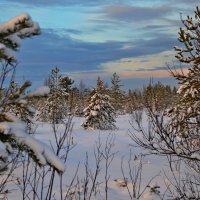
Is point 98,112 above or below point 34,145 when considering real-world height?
below

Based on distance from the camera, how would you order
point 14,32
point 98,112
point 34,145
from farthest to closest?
point 98,112, point 14,32, point 34,145

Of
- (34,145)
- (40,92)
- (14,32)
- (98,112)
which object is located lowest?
(98,112)

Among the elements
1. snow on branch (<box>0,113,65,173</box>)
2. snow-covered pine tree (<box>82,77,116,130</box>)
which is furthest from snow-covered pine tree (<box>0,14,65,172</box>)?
snow-covered pine tree (<box>82,77,116,130</box>)

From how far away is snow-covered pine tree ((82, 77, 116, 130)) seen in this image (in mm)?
31094

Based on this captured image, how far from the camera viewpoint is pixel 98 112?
31.7 metres

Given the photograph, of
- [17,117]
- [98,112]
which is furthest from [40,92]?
[98,112]

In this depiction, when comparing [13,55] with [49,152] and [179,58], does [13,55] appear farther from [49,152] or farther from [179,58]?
[179,58]

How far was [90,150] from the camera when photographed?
16969 mm

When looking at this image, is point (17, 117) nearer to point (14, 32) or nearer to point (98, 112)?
point (14, 32)

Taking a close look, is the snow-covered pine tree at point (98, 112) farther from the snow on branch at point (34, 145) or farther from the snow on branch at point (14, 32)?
the snow on branch at point (34, 145)

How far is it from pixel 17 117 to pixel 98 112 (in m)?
29.6

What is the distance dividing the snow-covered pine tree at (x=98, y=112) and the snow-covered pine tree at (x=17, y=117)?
2827cm

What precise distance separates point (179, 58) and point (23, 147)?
9.75 metres

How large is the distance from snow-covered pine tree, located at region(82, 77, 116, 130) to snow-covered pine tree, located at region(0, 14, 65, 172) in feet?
92.7
